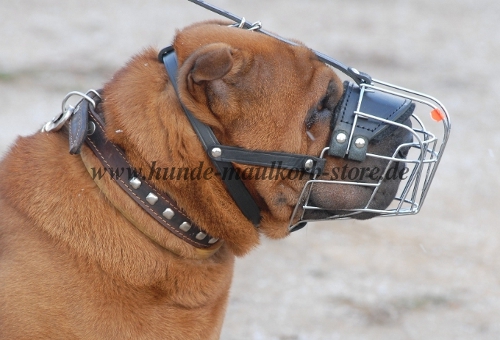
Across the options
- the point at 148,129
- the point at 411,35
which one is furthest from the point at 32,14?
the point at 148,129

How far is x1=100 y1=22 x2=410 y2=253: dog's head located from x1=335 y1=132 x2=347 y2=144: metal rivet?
5 cm

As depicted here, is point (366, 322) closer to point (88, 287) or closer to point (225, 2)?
point (88, 287)

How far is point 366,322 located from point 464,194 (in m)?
2.49

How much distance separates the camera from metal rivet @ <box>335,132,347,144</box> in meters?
2.46

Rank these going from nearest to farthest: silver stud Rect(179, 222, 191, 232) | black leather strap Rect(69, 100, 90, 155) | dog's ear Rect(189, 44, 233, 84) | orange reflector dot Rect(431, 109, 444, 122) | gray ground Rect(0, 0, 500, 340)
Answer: dog's ear Rect(189, 44, 233, 84), black leather strap Rect(69, 100, 90, 155), silver stud Rect(179, 222, 191, 232), orange reflector dot Rect(431, 109, 444, 122), gray ground Rect(0, 0, 500, 340)

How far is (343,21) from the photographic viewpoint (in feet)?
39.8

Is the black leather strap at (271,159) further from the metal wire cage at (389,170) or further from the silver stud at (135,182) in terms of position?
the silver stud at (135,182)

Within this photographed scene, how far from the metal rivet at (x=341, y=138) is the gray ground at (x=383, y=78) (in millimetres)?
941

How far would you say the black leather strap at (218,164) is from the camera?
7.79 feet

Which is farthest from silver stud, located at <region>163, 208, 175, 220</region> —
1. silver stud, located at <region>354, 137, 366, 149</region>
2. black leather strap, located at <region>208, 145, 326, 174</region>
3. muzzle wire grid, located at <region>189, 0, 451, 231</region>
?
silver stud, located at <region>354, 137, 366, 149</region>

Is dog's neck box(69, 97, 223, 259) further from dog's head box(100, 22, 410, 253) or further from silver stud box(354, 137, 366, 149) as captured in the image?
silver stud box(354, 137, 366, 149)

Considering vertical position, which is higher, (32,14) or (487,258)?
(487,258)

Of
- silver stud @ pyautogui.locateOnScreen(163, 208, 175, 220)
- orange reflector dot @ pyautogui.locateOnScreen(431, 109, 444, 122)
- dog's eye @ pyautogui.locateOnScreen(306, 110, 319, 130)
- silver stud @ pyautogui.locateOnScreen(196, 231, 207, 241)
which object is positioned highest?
orange reflector dot @ pyautogui.locateOnScreen(431, 109, 444, 122)

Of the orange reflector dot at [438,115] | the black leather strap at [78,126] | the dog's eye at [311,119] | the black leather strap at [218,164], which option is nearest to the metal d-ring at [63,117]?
the black leather strap at [78,126]
